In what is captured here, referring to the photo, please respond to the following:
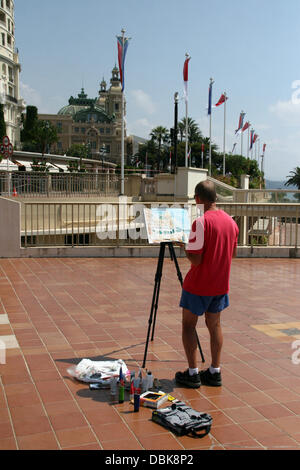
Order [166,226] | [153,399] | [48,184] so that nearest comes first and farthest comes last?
[153,399] < [166,226] < [48,184]

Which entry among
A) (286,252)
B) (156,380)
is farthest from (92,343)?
(286,252)

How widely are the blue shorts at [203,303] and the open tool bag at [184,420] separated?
33.7 inches

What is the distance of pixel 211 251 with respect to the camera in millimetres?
4277

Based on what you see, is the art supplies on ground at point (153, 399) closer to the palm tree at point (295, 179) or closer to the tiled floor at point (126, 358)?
the tiled floor at point (126, 358)

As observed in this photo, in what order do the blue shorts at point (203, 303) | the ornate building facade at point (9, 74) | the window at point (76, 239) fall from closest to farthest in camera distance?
the blue shorts at point (203, 303) < the window at point (76, 239) < the ornate building facade at point (9, 74)

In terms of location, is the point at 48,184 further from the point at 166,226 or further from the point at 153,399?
the point at 153,399

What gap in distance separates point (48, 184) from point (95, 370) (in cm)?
1781

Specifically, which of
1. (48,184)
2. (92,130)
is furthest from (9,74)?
(92,130)

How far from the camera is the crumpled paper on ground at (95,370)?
4602mm

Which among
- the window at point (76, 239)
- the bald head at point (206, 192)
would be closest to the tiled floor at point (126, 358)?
the bald head at point (206, 192)

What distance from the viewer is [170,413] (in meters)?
3.79

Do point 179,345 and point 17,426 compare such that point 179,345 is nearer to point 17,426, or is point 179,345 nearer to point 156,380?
→ point 156,380
